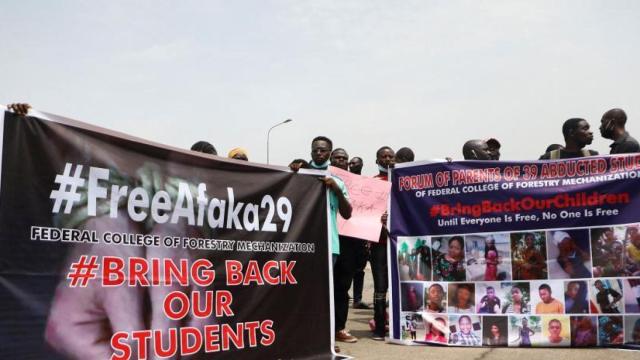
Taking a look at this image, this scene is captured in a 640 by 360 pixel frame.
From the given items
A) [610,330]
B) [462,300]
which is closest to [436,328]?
[462,300]

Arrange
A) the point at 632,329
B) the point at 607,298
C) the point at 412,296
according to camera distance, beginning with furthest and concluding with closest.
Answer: the point at 412,296, the point at 607,298, the point at 632,329

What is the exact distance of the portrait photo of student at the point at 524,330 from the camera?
5.56 meters

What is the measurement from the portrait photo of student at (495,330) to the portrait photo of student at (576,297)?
56cm

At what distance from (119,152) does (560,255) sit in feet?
13.0

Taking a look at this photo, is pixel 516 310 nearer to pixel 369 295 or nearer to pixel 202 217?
pixel 202 217

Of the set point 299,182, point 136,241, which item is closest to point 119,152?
point 136,241

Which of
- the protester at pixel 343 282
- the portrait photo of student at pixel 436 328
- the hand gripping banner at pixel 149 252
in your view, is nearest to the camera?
the hand gripping banner at pixel 149 252

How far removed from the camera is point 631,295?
531cm

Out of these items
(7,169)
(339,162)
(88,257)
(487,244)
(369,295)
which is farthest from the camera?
(369,295)

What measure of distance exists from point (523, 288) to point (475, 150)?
1.69 metres

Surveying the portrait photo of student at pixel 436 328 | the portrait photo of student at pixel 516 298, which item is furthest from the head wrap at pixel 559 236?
the portrait photo of student at pixel 436 328

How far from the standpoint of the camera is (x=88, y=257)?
385 cm

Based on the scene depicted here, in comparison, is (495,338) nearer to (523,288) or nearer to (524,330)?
(524,330)

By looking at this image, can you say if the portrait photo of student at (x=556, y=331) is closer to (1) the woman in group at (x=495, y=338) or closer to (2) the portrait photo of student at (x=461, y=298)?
(1) the woman in group at (x=495, y=338)
